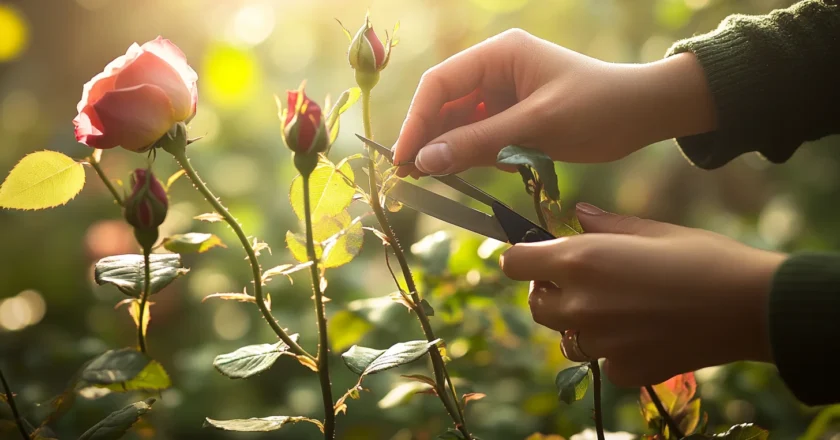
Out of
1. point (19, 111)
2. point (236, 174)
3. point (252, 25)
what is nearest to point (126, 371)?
point (236, 174)

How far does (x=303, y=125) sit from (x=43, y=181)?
0.67 ft

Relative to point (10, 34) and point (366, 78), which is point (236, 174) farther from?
point (366, 78)

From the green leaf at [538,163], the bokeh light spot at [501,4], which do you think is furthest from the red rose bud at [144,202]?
the bokeh light spot at [501,4]

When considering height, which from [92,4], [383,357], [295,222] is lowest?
[295,222]

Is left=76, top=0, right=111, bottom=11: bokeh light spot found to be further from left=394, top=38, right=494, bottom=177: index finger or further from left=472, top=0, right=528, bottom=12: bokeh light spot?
left=394, top=38, right=494, bottom=177: index finger

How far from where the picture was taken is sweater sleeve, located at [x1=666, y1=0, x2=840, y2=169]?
0.71 m

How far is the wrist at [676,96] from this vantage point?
71 cm

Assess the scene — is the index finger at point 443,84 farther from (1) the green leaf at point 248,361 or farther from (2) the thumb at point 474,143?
(1) the green leaf at point 248,361

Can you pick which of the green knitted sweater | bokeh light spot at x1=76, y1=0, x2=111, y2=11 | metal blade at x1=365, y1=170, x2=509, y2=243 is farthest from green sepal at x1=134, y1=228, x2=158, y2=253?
bokeh light spot at x1=76, y1=0, x2=111, y2=11

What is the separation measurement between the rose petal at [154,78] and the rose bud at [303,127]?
3.0 inches

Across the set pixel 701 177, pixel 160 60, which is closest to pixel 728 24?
pixel 160 60

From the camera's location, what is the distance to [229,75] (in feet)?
5.24

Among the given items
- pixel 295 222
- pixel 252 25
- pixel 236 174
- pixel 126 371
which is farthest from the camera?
pixel 252 25

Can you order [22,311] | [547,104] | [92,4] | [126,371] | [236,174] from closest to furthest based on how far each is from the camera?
[126,371] < [547,104] < [22,311] < [236,174] < [92,4]
